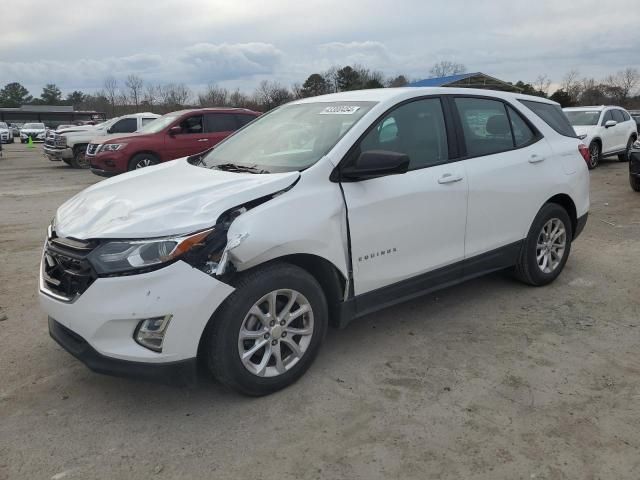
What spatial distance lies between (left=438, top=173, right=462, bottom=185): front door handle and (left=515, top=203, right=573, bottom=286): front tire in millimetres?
1139

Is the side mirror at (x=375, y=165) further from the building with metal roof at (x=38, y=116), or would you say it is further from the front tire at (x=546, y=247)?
the building with metal roof at (x=38, y=116)

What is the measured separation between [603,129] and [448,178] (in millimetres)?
12754

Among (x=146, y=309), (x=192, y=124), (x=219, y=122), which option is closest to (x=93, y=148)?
(x=192, y=124)

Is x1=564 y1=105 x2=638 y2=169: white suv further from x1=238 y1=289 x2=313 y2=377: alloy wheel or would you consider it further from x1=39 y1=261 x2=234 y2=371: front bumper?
x1=39 y1=261 x2=234 y2=371: front bumper

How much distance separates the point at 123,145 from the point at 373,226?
32.7ft

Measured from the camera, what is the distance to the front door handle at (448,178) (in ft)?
12.5

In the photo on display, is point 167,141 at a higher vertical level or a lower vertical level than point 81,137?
lower

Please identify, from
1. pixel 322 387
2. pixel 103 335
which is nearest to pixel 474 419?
pixel 322 387

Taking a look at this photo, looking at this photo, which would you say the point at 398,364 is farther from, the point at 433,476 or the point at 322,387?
the point at 433,476

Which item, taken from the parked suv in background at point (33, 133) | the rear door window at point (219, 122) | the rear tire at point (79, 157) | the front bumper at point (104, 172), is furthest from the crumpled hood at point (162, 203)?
the parked suv in background at point (33, 133)

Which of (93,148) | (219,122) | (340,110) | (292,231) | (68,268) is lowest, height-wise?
(68,268)

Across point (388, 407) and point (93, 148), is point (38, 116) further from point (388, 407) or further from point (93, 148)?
point (388, 407)

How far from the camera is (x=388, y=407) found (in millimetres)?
3053

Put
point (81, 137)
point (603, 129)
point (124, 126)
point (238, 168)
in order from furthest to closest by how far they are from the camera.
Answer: point (81, 137)
point (124, 126)
point (603, 129)
point (238, 168)
